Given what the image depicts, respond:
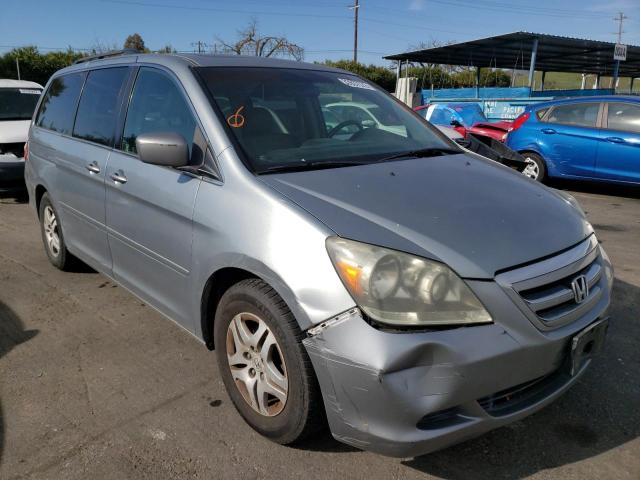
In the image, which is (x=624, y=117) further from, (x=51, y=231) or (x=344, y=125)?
(x=51, y=231)

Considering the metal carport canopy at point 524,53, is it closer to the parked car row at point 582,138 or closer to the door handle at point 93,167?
the parked car row at point 582,138

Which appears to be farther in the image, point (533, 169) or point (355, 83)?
point (533, 169)

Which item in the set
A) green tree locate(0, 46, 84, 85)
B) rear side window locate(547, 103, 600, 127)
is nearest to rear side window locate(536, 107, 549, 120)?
rear side window locate(547, 103, 600, 127)

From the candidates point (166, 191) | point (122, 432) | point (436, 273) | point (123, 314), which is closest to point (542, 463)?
point (436, 273)

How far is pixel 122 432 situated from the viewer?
2574 millimetres

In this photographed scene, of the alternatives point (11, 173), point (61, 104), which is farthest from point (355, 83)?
point (11, 173)

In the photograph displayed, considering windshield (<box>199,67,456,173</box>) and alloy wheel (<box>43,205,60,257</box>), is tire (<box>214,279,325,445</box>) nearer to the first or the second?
windshield (<box>199,67,456,173</box>)

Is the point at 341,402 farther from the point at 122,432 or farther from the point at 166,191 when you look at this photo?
the point at 166,191

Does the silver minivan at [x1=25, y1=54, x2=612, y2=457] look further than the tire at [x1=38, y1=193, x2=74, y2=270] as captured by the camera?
No

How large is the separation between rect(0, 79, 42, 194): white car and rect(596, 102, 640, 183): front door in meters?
8.53

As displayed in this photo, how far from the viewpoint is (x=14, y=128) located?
8.12 metres

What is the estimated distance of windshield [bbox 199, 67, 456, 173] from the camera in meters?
2.71

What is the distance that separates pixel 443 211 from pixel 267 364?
3.25ft

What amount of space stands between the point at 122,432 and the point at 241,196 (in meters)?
1.27
